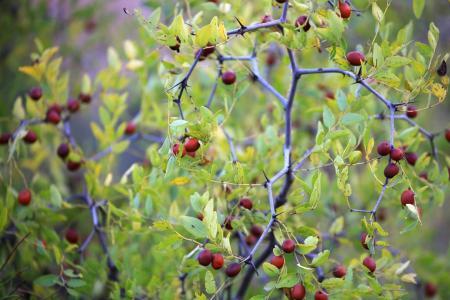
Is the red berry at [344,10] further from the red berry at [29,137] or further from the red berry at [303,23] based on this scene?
the red berry at [29,137]

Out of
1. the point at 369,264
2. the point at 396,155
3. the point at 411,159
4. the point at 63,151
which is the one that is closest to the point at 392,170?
the point at 396,155

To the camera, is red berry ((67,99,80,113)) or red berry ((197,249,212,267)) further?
red berry ((67,99,80,113))

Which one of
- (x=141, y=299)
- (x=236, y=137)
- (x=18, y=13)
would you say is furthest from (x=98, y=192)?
(x=18, y=13)

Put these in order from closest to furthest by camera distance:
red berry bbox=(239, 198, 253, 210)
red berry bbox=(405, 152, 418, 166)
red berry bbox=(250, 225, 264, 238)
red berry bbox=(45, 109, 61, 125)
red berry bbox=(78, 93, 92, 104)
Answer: red berry bbox=(239, 198, 253, 210) < red berry bbox=(405, 152, 418, 166) < red berry bbox=(250, 225, 264, 238) < red berry bbox=(45, 109, 61, 125) < red berry bbox=(78, 93, 92, 104)

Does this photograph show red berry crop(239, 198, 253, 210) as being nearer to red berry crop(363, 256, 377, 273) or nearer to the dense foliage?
the dense foliage

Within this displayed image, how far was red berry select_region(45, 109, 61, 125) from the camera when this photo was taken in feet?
5.23

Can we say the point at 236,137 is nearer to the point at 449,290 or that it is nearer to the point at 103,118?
the point at 103,118

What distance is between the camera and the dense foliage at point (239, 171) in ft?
3.59

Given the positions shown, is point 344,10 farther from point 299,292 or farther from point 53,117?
point 53,117

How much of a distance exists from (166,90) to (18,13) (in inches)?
66.4

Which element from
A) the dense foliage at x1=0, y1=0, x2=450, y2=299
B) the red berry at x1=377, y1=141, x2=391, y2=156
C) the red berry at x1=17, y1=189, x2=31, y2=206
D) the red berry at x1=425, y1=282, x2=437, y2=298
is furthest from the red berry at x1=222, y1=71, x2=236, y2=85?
the red berry at x1=425, y1=282, x2=437, y2=298

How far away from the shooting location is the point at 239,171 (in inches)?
44.6

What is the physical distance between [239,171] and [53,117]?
28.4 inches

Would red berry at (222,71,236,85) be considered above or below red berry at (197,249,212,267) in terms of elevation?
above
